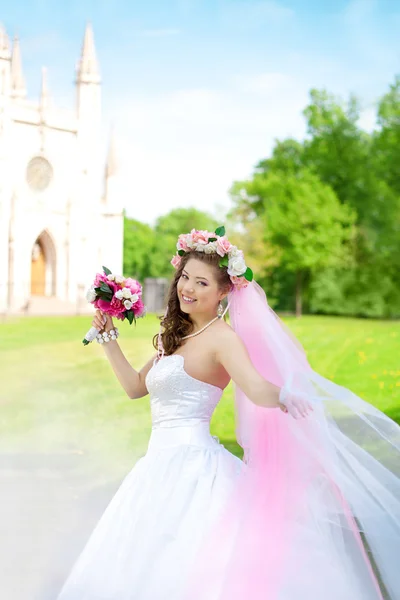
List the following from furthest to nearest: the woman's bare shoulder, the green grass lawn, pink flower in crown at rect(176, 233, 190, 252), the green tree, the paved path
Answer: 1. the green tree
2. the green grass lawn
3. the paved path
4. pink flower in crown at rect(176, 233, 190, 252)
5. the woman's bare shoulder

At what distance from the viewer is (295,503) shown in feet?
9.23

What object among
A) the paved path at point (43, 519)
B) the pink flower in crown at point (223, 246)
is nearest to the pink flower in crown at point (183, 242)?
the pink flower in crown at point (223, 246)

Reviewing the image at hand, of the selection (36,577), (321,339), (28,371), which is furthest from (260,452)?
(321,339)

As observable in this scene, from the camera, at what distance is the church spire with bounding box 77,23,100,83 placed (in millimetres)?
25288

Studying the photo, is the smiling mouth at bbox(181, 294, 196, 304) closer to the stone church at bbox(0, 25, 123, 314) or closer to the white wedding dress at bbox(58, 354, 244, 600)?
the white wedding dress at bbox(58, 354, 244, 600)

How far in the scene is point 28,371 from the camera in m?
12.9

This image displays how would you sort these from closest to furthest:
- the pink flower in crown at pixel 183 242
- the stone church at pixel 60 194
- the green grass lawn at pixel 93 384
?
the pink flower in crown at pixel 183 242 < the green grass lawn at pixel 93 384 < the stone church at pixel 60 194

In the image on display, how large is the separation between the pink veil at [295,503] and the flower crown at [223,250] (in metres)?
0.07

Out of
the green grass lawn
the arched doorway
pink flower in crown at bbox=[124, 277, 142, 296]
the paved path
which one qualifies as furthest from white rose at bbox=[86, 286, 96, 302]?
the arched doorway

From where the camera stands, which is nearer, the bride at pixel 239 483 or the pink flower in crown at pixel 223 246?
the bride at pixel 239 483

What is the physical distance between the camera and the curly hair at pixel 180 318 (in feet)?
9.80

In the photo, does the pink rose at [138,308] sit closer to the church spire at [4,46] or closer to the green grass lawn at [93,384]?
the green grass lawn at [93,384]

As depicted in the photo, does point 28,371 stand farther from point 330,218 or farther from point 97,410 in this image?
point 330,218

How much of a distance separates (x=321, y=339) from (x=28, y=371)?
7.13 meters
